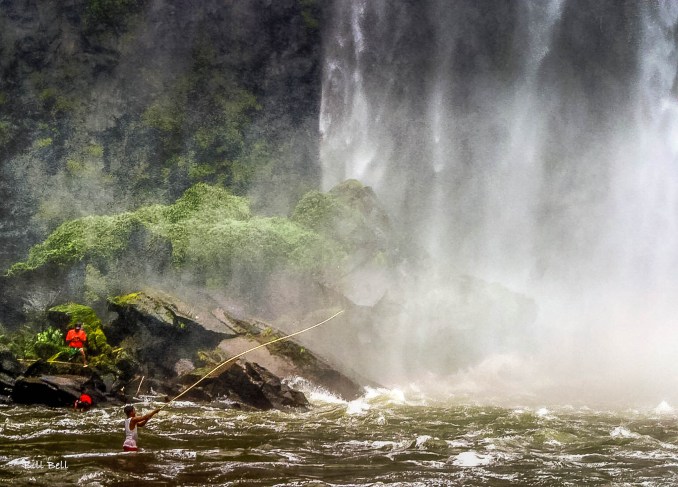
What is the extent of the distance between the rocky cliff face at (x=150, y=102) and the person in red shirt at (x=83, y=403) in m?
13.6

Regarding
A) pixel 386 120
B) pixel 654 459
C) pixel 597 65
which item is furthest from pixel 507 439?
pixel 597 65

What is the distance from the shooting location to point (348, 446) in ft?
33.9

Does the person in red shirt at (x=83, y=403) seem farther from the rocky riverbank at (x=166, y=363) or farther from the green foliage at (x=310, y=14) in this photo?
the green foliage at (x=310, y=14)

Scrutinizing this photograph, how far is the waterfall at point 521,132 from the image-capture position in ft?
96.7

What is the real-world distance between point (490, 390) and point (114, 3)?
25066 mm

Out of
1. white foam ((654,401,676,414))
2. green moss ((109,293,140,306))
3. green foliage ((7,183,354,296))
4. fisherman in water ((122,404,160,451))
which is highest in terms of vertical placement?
green foliage ((7,183,354,296))

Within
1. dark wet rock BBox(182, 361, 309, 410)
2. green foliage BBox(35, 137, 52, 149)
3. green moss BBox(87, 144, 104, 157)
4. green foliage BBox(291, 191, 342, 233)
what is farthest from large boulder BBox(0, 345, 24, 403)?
green foliage BBox(35, 137, 52, 149)

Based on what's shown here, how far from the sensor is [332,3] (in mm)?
31094

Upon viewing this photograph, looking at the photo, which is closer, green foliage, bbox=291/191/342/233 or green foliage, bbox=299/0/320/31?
green foliage, bbox=291/191/342/233

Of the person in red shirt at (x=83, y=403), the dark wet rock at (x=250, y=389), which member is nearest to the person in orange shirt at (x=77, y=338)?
the person in red shirt at (x=83, y=403)

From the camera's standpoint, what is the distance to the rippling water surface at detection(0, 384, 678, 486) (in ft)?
27.5

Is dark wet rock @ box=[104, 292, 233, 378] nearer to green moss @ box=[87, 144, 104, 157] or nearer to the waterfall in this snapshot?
green moss @ box=[87, 144, 104, 157]

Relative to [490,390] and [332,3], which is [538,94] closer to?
[332,3]

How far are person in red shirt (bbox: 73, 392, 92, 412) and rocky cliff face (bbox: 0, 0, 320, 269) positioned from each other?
44.6 feet
